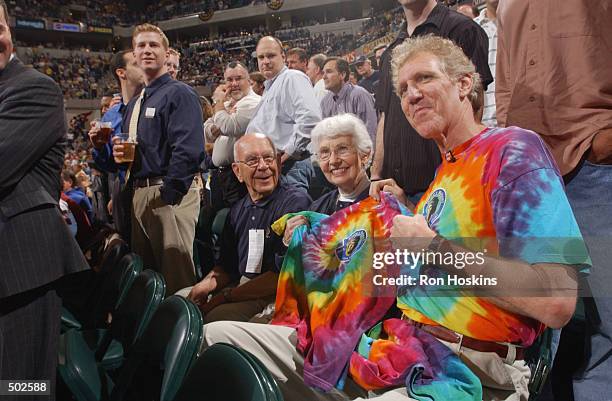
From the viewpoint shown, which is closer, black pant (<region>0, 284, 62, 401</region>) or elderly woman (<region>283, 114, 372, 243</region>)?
black pant (<region>0, 284, 62, 401</region>)

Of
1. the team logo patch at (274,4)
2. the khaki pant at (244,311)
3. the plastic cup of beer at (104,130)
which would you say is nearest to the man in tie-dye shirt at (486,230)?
the khaki pant at (244,311)

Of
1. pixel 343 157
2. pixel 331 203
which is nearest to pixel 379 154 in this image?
pixel 343 157

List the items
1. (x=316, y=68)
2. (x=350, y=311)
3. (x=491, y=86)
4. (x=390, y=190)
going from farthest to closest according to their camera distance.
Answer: (x=316, y=68)
(x=491, y=86)
(x=390, y=190)
(x=350, y=311)

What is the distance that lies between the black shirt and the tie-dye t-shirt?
0.57 m

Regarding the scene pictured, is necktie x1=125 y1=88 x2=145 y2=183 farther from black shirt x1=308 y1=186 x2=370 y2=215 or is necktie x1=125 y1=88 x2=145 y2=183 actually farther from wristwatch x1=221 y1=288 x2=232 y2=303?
black shirt x1=308 y1=186 x2=370 y2=215

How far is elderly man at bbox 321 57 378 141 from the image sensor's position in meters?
2.18

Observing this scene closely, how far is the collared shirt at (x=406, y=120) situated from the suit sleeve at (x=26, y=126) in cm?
96

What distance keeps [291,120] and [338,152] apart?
1.91ft

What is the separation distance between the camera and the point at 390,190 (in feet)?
4.61

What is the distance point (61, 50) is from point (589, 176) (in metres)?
11.8

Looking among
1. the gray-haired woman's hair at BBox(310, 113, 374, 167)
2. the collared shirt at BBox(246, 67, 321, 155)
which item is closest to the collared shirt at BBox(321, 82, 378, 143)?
the collared shirt at BBox(246, 67, 321, 155)

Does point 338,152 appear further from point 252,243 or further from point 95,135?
point 95,135

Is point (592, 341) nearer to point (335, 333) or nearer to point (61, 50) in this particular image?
point (335, 333)

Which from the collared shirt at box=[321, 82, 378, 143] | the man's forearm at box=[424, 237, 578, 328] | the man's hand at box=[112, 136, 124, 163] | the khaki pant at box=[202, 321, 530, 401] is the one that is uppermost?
the collared shirt at box=[321, 82, 378, 143]
